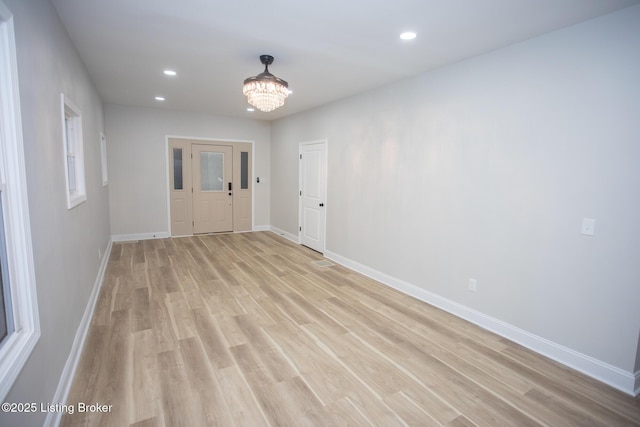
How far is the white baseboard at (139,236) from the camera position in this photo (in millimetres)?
6484

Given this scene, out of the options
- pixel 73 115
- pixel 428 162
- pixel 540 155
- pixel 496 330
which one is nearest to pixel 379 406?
pixel 496 330

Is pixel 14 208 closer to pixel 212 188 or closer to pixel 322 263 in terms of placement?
pixel 322 263

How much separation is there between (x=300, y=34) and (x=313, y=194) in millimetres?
3594

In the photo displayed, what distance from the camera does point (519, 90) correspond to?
2.88 meters

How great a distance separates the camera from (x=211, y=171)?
727cm

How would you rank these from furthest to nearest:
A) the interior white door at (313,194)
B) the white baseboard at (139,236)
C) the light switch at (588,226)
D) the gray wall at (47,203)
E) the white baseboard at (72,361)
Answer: the white baseboard at (139,236) < the interior white door at (313,194) < the light switch at (588,226) < the white baseboard at (72,361) < the gray wall at (47,203)

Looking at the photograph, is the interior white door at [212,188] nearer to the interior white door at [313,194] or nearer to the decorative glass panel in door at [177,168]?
the decorative glass panel in door at [177,168]

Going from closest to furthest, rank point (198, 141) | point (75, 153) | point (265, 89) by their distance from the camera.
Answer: point (265, 89) < point (75, 153) < point (198, 141)

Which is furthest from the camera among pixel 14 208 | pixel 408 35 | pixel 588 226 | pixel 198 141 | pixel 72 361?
pixel 198 141

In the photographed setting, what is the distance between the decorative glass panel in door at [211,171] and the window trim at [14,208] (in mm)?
5736

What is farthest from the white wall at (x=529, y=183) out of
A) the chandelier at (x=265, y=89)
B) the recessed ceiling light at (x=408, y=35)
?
the chandelier at (x=265, y=89)

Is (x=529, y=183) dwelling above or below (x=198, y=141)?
below
